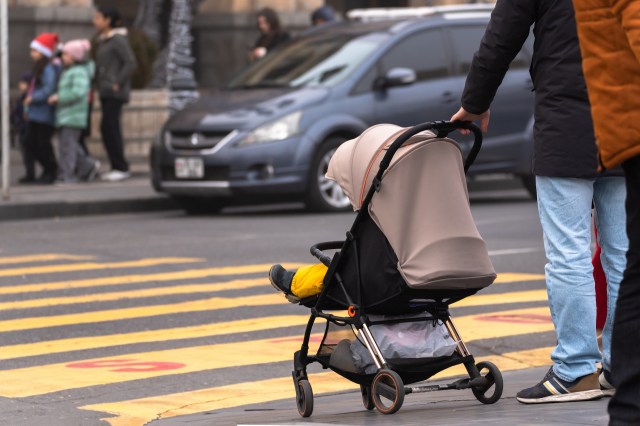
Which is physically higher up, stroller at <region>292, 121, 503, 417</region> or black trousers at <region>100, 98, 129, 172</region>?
stroller at <region>292, 121, 503, 417</region>

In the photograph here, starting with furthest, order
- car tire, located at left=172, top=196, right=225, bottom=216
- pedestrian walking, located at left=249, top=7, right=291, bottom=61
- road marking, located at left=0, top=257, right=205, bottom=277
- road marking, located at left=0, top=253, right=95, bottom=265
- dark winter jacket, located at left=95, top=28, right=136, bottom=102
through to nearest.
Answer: pedestrian walking, located at left=249, top=7, right=291, bottom=61 < dark winter jacket, located at left=95, top=28, right=136, bottom=102 < car tire, located at left=172, top=196, right=225, bottom=216 < road marking, located at left=0, top=253, right=95, bottom=265 < road marking, located at left=0, top=257, right=205, bottom=277

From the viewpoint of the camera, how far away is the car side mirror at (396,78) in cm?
1574

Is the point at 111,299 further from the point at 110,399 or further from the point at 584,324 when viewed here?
the point at 584,324

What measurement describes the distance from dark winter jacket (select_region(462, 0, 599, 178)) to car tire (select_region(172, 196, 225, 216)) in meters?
10.5

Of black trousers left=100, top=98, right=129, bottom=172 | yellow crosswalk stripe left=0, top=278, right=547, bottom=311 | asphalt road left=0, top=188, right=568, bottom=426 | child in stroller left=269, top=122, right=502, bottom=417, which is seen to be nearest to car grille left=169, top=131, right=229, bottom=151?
asphalt road left=0, top=188, right=568, bottom=426

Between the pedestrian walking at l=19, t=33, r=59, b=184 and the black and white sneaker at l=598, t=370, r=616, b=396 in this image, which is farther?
the pedestrian walking at l=19, t=33, r=59, b=184

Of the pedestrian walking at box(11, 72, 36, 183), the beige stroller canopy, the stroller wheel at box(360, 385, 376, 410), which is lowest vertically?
the pedestrian walking at box(11, 72, 36, 183)

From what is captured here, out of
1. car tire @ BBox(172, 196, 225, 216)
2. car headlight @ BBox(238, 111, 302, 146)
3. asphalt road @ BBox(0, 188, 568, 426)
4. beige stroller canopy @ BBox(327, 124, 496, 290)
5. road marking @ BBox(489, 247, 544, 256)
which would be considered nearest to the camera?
beige stroller canopy @ BBox(327, 124, 496, 290)

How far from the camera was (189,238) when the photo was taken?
533 inches

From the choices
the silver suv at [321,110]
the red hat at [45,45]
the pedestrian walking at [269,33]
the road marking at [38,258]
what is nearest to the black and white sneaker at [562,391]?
the road marking at [38,258]

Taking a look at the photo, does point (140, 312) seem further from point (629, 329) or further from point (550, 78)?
point (629, 329)

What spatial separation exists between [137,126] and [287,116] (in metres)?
7.53

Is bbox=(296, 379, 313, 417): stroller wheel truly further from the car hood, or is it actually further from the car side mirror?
the car side mirror

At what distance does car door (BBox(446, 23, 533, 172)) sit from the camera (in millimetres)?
16688
